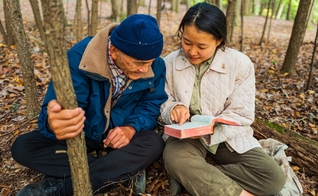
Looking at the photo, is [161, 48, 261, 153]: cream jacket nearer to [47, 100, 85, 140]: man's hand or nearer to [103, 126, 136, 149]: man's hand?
[103, 126, 136, 149]: man's hand

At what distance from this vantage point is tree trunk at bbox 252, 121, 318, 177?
257cm

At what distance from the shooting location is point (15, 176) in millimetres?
2365

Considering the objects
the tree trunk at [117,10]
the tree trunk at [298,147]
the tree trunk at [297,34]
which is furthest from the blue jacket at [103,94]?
the tree trunk at [117,10]

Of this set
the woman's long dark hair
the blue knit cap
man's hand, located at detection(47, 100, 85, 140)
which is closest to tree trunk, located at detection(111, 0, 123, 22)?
the woman's long dark hair

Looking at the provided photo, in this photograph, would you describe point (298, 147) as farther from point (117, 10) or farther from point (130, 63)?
point (117, 10)

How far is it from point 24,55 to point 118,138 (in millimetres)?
1428

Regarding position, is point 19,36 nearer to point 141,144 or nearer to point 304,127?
point 141,144

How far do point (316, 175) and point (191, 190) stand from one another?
130cm

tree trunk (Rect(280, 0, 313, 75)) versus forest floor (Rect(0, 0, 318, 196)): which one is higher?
tree trunk (Rect(280, 0, 313, 75))

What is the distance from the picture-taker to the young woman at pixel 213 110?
84.0 inches

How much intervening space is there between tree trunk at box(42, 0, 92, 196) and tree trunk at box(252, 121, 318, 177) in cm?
202

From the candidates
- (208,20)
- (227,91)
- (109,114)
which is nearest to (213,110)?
(227,91)

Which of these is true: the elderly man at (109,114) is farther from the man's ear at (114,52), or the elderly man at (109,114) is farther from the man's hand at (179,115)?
the man's hand at (179,115)

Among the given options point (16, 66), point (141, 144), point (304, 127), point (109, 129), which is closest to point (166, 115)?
point (141, 144)
